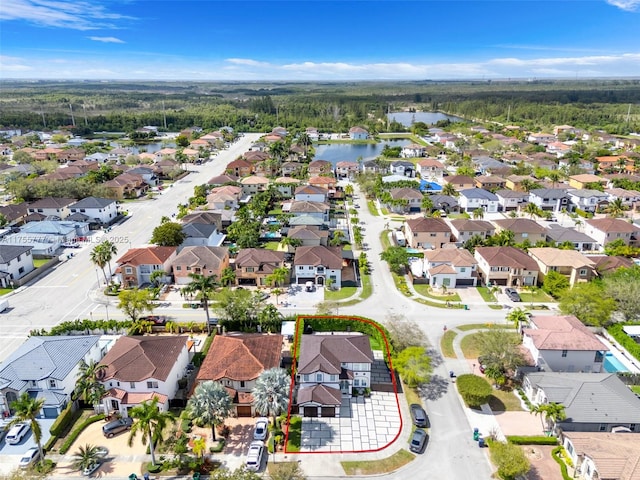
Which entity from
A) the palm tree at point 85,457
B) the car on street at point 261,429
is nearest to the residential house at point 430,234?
the car on street at point 261,429

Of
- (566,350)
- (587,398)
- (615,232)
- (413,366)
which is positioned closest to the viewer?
(587,398)

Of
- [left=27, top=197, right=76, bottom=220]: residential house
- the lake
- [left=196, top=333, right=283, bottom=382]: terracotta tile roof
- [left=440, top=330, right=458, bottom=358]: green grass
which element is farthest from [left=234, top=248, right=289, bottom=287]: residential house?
the lake

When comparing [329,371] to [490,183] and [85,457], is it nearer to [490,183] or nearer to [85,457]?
[85,457]

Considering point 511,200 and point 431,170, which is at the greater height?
point 431,170

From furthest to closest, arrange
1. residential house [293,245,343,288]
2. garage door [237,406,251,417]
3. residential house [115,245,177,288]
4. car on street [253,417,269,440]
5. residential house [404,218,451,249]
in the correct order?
residential house [404,218,451,249]
residential house [115,245,177,288]
residential house [293,245,343,288]
garage door [237,406,251,417]
car on street [253,417,269,440]

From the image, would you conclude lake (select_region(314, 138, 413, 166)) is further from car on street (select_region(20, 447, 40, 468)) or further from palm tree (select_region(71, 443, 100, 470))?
car on street (select_region(20, 447, 40, 468))

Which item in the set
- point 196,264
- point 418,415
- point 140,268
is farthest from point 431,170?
point 418,415

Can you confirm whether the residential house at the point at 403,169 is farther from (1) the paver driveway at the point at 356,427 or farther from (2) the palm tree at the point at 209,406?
(2) the palm tree at the point at 209,406
